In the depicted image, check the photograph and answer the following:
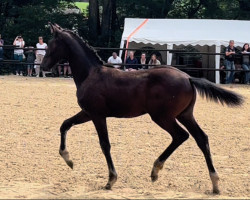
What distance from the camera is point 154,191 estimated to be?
6.12 metres

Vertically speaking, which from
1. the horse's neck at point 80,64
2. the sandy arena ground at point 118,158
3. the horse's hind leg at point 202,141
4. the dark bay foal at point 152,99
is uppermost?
the horse's neck at point 80,64

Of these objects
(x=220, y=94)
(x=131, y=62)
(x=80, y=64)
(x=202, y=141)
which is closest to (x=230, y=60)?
(x=131, y=62)

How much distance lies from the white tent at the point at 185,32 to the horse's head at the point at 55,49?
41.1 feet

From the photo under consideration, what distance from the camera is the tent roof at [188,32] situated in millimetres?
19719

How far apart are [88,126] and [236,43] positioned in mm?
10727

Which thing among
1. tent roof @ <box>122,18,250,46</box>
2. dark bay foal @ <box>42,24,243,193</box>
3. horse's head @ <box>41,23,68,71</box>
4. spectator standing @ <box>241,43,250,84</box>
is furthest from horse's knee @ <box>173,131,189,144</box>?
tent roof @ <box>122,18,250,46</box>

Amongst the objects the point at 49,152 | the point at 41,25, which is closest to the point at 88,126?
the point at 49,152

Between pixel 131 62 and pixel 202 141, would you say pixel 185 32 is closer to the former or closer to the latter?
pixel 131 62

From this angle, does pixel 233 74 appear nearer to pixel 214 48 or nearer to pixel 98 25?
pixel 214 48

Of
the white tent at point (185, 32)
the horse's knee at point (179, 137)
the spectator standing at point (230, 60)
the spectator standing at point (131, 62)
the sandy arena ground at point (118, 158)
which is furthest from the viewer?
the white tent at point (185, 32)

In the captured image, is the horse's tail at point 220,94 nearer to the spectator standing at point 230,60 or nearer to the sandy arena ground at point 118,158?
the sandy arena ground at point 118,158

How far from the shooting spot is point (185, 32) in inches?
806

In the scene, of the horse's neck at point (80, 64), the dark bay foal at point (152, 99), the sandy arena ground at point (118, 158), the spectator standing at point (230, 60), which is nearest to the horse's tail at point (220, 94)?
the dark bay foal at point (152, 99)

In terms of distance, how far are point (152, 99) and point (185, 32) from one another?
14559 millimetres
